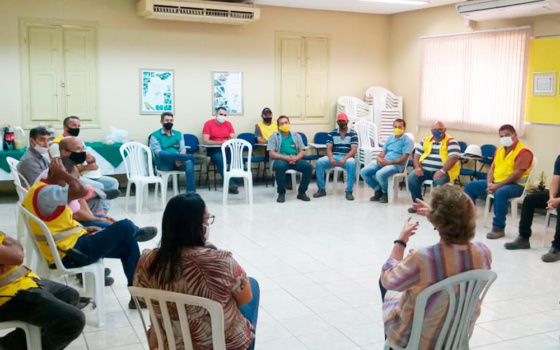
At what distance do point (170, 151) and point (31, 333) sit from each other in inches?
220

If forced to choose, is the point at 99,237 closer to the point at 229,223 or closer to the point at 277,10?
the point at 229,223

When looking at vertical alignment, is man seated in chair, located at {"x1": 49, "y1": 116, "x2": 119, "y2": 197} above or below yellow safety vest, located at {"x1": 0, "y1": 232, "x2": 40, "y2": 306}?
above

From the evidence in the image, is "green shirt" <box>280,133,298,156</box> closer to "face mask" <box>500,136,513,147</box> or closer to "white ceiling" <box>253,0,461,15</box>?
"white ceiling" <box>253,0,461,15</box>

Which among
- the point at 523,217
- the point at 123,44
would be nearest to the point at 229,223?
the point at 523,217

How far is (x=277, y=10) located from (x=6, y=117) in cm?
446

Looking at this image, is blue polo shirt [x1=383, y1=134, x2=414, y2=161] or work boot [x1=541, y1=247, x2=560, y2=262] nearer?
work boot [x1=541, y1=247, x2=560, y2=262]

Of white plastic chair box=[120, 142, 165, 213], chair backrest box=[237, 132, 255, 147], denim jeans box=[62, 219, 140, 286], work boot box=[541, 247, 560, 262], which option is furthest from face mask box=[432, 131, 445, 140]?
denim jeans box=[62, 219, 140, 286]

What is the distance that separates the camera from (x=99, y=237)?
12.1 feet

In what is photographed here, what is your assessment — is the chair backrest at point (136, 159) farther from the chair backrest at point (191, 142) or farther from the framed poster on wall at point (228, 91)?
the framed poster on wall at point (228, 91)

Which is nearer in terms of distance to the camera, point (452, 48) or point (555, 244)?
point (555, 244)

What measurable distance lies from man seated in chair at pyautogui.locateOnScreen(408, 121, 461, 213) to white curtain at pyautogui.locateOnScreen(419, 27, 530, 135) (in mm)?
1182

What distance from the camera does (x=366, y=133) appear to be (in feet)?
31.8

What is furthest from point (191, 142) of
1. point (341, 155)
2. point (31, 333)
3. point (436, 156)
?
point (31, 333)

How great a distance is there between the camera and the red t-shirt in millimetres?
9188
